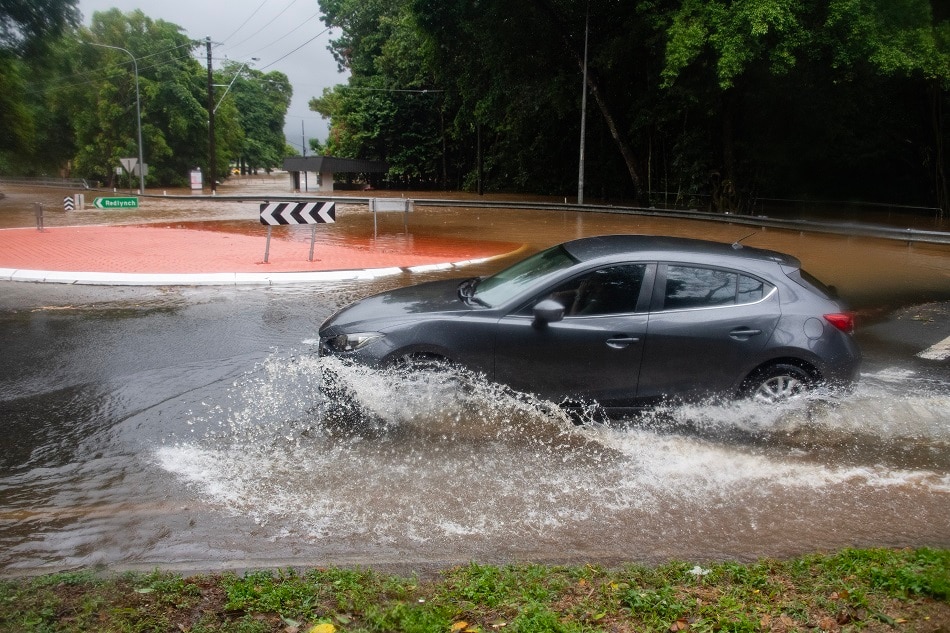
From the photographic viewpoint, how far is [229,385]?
716 centimetres

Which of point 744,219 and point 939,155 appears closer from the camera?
point 744,219

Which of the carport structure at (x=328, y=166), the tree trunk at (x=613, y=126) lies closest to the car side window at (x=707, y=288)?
the tree trunk at (x=613, y=126)

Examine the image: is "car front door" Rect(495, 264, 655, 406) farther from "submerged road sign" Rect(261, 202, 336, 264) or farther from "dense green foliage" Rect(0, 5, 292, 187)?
"submerged road sign" Rect(261, 202, 336, 264)

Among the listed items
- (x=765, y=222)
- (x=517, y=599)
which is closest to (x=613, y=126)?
(x=765, y=222)

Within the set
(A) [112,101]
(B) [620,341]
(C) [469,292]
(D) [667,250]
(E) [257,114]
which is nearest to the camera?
(B) [620,341]

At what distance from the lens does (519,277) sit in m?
6.61

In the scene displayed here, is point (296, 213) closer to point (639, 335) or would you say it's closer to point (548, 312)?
point (548, 312)

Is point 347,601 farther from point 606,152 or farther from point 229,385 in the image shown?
point 606,152

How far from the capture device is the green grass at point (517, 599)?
319 cm

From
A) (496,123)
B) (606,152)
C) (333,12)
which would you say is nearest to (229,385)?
(496,123)

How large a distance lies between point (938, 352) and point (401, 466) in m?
6.84

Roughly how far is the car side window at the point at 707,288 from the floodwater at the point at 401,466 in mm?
838

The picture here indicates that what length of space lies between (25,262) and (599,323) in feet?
42.9

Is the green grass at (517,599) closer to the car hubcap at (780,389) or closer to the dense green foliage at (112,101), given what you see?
the car hubcap at (780,389)
